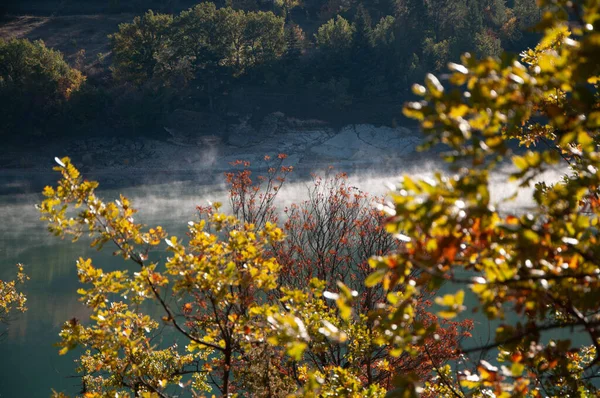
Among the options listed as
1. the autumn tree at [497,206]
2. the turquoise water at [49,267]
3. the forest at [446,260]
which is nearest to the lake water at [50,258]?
the turquoise water at [49,267]

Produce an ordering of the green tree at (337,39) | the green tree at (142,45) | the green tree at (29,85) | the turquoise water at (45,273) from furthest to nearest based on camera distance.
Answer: the green tree at (337,39) < the green tree at (142,45) < the green tree at (29,85) < the turquoise water at (45,273)

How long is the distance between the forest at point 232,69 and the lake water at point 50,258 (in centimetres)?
673

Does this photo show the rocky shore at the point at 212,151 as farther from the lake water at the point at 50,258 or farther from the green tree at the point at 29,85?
the green tree at the point at 29,85

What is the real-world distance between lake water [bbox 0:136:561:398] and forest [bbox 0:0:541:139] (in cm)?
673

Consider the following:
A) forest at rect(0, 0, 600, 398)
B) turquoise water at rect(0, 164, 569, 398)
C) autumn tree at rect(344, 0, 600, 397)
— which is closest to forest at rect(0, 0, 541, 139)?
turquoise water at rect(0, 164, 569, 398)

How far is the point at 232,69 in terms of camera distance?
157 feet

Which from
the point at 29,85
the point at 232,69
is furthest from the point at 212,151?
the point at 29,85

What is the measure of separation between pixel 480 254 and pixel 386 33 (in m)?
49.1

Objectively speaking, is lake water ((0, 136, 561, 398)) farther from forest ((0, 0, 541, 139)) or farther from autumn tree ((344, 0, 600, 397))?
forest ((0, 0, 541, 139))

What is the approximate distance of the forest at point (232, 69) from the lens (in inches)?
1762

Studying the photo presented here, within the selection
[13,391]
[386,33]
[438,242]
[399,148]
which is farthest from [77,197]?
[386,33]

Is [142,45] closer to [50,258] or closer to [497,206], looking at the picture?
[50,258]

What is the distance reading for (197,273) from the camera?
3574mm

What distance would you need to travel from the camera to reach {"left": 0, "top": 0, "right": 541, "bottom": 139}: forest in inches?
1762
